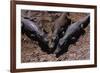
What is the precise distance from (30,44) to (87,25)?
62 cm

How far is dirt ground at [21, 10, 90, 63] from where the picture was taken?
176 centimetres

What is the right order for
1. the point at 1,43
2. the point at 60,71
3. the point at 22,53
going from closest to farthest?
the point at 1,43
the point at 22,53
the point at 60,71

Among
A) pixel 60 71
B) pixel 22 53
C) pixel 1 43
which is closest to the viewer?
pixel 1 43

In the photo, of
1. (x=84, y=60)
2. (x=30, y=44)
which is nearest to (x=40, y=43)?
(x=30, y=44)

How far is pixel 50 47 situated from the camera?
1.84 m

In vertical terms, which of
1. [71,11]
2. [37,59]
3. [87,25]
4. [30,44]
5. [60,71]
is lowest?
[60,71]

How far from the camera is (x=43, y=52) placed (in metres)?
1.82

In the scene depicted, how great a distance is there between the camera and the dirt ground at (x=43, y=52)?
176cm

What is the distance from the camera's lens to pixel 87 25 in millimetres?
1954

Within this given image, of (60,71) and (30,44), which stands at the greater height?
(30,44)

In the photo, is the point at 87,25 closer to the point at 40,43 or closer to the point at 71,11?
the point at 71,11

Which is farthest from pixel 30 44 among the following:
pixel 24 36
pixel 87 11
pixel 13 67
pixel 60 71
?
pixel 87 11

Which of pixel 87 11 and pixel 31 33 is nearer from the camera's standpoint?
pixel 31 33

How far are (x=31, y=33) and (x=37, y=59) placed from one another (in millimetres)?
250
